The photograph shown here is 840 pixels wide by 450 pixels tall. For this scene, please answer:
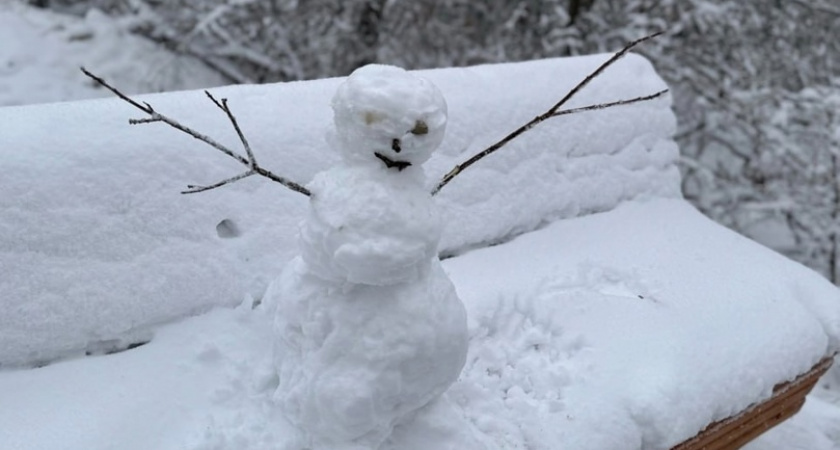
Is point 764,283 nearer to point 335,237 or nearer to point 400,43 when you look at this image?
point 335,237

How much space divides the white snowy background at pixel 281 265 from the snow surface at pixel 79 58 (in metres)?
4.19

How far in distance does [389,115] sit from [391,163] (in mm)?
117

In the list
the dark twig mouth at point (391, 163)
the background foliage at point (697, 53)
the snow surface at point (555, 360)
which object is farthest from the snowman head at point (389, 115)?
the background foliage at point (697, 53)

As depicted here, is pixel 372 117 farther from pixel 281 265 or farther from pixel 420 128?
pixel 281 265

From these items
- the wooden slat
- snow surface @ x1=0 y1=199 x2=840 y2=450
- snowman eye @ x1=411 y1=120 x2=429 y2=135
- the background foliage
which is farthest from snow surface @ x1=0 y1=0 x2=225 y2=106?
the wooden slat

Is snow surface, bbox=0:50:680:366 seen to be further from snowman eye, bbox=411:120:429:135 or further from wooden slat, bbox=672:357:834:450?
wooden slat, bbox=672:357:834:450

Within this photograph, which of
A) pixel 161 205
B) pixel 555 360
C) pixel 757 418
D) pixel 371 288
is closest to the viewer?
pixel 371 288

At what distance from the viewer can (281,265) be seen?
7.11 ft

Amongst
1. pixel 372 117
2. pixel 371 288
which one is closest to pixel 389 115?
pixel 372 117

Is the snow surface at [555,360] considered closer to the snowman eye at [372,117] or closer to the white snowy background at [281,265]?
the white snowy background at [281,265]

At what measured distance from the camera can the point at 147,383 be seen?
1.78 meters

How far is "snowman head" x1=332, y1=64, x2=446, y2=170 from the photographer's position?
4.95 ft

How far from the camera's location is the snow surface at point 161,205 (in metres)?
1.79

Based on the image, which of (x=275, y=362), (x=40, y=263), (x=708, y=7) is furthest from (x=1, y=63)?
(x=708, y=7)
